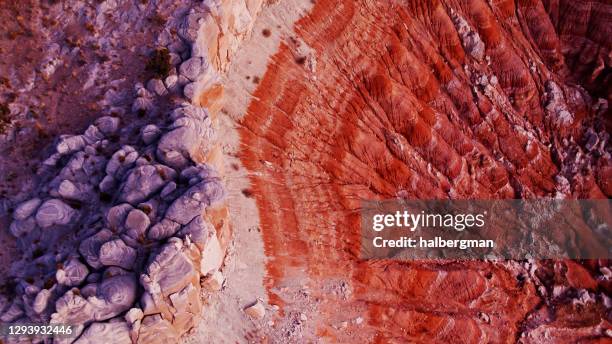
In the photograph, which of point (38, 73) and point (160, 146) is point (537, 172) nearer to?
point (160, 146)

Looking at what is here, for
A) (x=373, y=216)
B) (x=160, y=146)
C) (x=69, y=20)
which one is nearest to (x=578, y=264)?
(x=373, y=216)

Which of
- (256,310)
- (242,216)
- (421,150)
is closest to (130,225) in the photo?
(242,216)

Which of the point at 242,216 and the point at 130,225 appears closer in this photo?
the point at 130,225

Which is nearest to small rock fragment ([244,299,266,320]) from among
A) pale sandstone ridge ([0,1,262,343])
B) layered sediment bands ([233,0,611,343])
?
layered sediment bands ([233,0,611,343])

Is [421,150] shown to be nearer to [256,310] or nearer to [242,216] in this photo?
[242,216]

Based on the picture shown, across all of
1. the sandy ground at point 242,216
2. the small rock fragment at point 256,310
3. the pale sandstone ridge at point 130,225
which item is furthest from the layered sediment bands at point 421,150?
the pale sandstone ridge at point 130,225

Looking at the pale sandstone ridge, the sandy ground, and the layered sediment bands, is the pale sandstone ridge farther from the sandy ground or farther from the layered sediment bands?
the layered sediment bands
